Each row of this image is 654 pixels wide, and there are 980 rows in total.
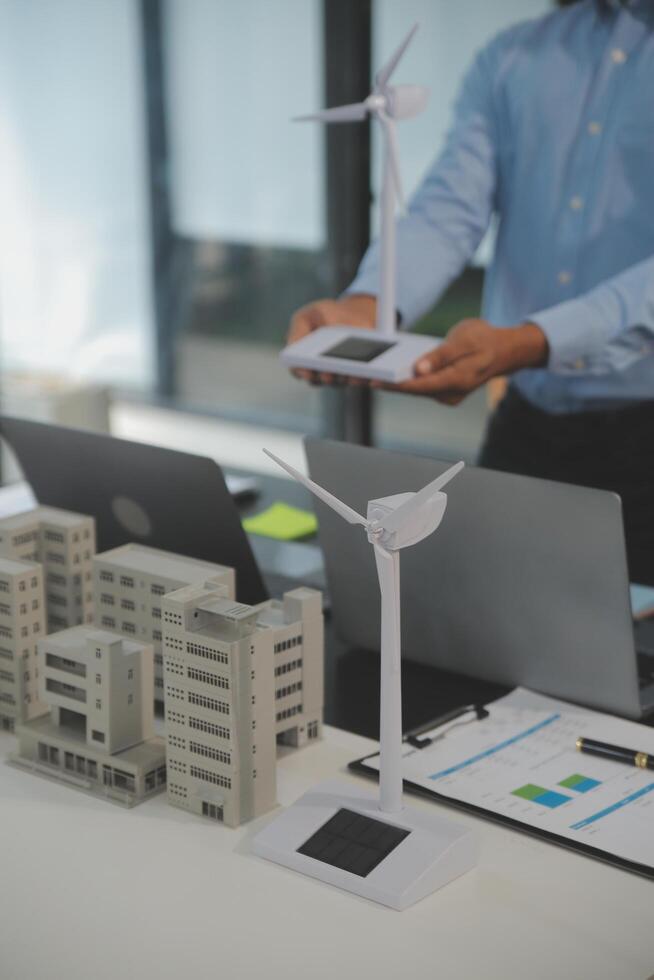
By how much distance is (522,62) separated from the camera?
2.96m

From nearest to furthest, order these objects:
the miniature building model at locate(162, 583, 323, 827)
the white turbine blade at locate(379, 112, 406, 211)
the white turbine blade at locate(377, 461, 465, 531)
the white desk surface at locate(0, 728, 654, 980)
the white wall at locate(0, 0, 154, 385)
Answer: the white desk surface at locate(0, 728, 654, 980), the white turbine blade at locate(377, 461, 465, 531), the miniature building model at locate(162, 583, 323, 827), the white turbine blade at locate(379, 112, 406, 211), the white wall at locate(0, 0, 154, 385)

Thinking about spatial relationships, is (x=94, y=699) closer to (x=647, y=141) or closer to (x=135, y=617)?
(x=135, y=617)

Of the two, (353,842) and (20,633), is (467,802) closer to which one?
(353,842)

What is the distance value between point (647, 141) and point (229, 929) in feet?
6.65

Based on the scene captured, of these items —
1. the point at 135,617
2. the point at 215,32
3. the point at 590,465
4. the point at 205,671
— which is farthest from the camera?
the point at 215,32

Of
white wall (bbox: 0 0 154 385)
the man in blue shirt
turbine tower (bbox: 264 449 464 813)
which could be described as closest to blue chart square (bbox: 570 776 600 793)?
turbine tower (bbox: 264 449 464 813)

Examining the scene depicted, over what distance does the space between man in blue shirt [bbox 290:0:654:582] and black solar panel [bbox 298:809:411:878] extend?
4.41 ft

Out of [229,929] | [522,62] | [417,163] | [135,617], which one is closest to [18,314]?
[417,163]

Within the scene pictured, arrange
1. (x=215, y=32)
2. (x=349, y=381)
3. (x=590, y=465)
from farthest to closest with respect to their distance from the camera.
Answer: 1. (x=215, y=32)
2. (x=590, y=465)
3. (x=349, y=381)

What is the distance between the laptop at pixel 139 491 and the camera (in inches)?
77.0

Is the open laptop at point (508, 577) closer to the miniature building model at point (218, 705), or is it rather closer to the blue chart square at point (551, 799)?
the blue chart square at point (551, 799)

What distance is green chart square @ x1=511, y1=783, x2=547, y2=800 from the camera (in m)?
1.63

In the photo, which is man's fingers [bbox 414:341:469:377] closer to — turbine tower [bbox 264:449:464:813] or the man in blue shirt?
the man in blue shirt

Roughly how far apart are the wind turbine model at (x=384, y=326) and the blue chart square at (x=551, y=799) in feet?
3.01
